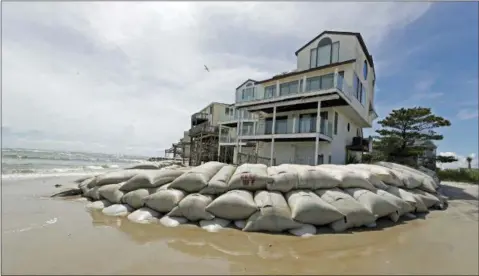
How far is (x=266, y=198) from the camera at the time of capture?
18.2ft

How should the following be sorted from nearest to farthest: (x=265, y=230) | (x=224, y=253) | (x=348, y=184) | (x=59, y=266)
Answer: (x=59, y=266) < (x=224, y=253) < (x=265, y=230) < (x=348, y=184)

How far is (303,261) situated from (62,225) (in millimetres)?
4801

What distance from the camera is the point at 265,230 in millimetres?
5109

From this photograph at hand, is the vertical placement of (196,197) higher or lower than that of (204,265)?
higher

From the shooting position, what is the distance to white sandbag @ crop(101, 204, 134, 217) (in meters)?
6.36

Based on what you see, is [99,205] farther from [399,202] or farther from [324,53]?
[324,53]

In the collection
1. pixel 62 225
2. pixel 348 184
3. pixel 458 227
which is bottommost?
pixel 62 225

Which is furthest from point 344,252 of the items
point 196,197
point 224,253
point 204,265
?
point 196,197

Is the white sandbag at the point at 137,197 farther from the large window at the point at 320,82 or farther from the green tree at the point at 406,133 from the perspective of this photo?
the green tree at the point at 406,133

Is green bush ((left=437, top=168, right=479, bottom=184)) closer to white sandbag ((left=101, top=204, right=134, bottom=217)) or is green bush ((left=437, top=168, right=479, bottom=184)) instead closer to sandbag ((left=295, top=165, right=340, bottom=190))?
sandbag ((left=295, top=165, right=340, bottom=190))

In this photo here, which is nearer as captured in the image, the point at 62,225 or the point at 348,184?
the point at 62,225

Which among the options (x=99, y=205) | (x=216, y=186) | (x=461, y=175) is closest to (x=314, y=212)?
(x=216, y=186)

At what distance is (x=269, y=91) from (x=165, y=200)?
35.2ft

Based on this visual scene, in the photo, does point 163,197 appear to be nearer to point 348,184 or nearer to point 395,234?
point 348,184
